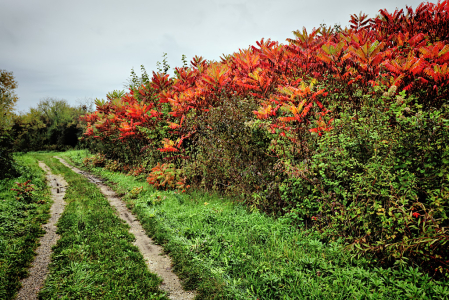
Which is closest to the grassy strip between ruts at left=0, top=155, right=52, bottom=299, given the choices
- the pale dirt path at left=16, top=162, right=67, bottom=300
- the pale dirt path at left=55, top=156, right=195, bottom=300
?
the pale dirt path at left=16, top=162, right=67, bottom=300

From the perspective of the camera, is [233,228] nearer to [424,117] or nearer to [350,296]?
[350,296]

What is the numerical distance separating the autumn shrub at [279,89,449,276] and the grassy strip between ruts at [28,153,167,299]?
241 cm

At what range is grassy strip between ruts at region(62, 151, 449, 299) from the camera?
7.97 ft

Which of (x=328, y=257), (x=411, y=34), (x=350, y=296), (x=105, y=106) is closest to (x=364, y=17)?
(x=411, y=34)

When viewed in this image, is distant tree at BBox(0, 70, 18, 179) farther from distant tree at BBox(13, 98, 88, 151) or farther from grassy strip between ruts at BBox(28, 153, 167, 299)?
distant tree at BBox(13, 98, 88, 151)

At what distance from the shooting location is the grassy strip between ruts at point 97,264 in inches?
121

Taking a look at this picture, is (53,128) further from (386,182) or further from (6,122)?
(386,182)

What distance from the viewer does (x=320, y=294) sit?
2459 millimetres

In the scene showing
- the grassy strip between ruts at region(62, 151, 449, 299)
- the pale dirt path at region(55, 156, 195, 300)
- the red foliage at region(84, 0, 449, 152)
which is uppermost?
the red foliage at region(84, 0, 449, 152)

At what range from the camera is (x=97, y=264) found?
11.9ft

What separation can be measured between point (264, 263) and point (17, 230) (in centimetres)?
497

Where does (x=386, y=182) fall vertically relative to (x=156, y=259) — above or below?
above

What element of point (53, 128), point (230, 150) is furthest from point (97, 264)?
point (53, 128)

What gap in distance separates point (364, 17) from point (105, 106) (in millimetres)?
11729
